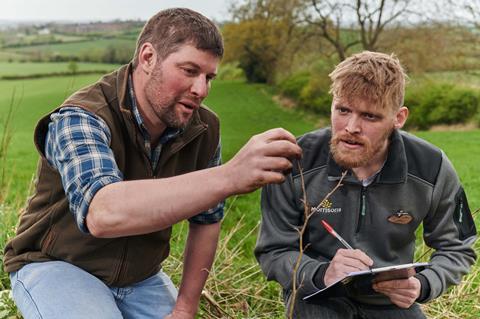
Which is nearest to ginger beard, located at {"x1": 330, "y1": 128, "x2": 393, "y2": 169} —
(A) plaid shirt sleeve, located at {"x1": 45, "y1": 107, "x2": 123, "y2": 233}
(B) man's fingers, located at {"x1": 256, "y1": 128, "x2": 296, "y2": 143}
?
(B) man's fingers, located at {"x1": 256, "y1": 128, "x2": 296, "y2": 143}

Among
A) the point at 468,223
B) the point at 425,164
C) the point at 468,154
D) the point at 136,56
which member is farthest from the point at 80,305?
the point at 468,154

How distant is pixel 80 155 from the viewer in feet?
7.48

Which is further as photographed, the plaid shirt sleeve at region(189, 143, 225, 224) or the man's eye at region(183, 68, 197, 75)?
the plaid shirt sleeve at region(189, 143, 225, 224)

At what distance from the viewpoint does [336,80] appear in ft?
9.00

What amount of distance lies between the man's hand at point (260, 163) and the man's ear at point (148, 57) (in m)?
0.88

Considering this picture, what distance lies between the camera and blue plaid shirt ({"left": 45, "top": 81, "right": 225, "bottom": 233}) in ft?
7.15

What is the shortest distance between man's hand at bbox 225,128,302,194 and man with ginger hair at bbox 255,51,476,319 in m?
Answer: 0.80

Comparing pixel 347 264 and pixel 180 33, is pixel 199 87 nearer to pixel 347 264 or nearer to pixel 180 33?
pixel 180 33


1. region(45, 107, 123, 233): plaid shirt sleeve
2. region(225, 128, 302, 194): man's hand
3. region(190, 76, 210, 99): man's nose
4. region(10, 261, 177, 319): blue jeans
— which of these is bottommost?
region(10, 261, 177, 319): blue jeans

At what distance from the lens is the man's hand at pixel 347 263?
2.41 metres

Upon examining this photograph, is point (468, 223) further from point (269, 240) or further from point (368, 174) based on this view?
point (269, 240)

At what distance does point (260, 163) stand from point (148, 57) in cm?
100

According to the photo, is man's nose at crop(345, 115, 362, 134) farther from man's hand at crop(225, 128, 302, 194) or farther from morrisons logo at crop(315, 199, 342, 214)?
man's hand at crop(225, 128, 302, 194)

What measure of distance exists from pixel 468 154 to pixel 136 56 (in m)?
14.3
